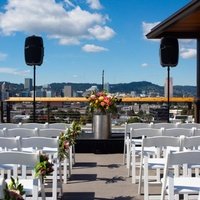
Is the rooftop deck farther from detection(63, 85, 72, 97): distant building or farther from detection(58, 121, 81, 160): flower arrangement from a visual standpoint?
detection(63, 85, 72, 97): distant building

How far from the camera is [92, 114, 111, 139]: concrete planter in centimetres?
923

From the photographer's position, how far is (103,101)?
29.0 ft

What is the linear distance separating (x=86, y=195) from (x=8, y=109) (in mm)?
6215

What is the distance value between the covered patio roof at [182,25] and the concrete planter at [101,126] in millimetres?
2026

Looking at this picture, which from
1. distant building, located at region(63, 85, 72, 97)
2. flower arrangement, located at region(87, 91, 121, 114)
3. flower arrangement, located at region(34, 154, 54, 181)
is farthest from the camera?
distant building, located at region(63, 85, 72, 97)

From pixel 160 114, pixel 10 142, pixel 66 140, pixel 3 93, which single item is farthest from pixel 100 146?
pixel 10 142

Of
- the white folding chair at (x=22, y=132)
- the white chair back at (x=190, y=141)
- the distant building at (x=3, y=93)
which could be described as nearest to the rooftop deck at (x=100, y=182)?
the white folding chair at (x=22, y=132)

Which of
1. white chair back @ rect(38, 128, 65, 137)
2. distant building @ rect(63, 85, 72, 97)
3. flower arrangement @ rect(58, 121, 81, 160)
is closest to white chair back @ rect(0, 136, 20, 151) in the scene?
flower arrangement @ rect(58, 121, 81, 160)

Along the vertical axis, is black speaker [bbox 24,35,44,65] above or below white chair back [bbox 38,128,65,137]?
above

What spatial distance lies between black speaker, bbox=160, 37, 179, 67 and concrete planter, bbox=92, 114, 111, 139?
89.7 inches

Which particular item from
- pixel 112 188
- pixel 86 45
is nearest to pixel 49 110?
pixel 112 188

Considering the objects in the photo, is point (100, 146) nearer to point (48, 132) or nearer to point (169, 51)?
point (169, 51)

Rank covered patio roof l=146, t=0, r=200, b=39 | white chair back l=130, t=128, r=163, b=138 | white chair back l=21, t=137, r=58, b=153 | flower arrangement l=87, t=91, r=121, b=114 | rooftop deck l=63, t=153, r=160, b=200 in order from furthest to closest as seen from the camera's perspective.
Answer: flower arrangement l=87, t=91, r=121, b=114 → covered patio roof l=146, t=0, r=200, b=39 → white chair back l=130, t=128, r=163, b=138 → rooftop deck l=63, t=153, r=160, b=200 → white chair back l=21, t=137, r=58, b=153

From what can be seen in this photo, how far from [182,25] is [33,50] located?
9.64 ft
